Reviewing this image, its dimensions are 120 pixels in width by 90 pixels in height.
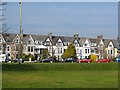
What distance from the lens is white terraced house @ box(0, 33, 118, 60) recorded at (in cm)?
11312

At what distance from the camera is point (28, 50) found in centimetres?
11569

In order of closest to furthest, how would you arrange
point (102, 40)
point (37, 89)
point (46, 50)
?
point (37, 89)
point (46, 50)
point (102, 40)

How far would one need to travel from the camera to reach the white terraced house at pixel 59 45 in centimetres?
11312

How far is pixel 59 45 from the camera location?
122 meters

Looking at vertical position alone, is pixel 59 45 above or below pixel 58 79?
above

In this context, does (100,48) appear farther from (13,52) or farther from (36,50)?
(13,52)

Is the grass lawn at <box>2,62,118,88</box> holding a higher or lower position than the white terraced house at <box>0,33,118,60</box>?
lower

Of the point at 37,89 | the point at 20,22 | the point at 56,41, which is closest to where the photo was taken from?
the point at 37,89

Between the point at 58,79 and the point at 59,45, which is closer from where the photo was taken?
the point at 58,79

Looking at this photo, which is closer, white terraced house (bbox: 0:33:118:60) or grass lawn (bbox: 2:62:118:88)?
grass lawn (bbox: 2:62:118:88)

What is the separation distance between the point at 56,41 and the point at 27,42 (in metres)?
10.9

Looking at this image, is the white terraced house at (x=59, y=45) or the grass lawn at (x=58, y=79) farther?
the white terraced house at (x=59, y=45)

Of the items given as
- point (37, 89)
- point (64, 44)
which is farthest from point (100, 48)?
point (37, 89)

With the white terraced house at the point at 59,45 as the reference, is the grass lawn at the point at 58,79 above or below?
below
